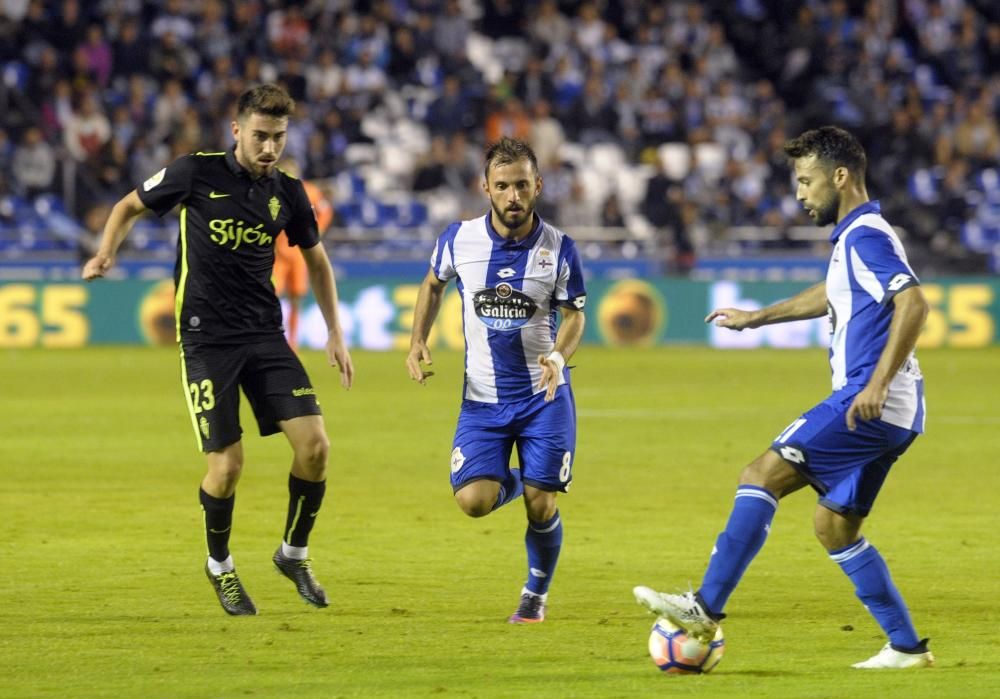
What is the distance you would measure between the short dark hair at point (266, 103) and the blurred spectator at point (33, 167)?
19643 millimetres

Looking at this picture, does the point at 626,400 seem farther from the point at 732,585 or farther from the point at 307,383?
the point at 732,585

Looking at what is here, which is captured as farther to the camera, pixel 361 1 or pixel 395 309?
pixel 361 1

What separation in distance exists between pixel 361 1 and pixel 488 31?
7.73ft

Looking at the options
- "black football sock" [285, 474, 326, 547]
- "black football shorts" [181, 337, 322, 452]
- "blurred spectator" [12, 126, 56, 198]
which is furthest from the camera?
"blurred spectator" [12, 126, 56, 198]

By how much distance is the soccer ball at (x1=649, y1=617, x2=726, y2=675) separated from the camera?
5.89 metres

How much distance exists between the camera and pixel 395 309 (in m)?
25.5

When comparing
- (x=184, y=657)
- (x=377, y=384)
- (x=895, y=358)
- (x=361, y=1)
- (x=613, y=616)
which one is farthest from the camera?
(x=361, y=1)

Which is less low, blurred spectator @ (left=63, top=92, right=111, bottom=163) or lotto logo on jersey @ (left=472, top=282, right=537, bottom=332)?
lotto logo on jersey @ (left=472, top=282, right=537, bottom=332)

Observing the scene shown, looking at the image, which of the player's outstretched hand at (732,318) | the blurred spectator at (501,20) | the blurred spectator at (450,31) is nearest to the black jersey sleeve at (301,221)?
→ the player's outstretched hand at (732,318)

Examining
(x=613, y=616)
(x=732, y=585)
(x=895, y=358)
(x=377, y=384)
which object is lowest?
(x=377, y=384)

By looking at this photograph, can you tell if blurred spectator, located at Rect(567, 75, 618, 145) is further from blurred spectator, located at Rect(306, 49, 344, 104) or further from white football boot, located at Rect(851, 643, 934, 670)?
white football boot, located at Rect(851, 643, 934, 670)

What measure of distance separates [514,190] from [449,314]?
18.0 meters

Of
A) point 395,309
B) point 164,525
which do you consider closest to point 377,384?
point 395,309

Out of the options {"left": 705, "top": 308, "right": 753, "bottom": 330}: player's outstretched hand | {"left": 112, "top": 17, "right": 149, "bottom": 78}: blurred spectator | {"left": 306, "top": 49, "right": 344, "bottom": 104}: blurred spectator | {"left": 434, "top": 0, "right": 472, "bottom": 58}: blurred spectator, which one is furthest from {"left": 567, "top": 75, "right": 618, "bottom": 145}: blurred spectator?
{"left": 705, "top": 308, "right": 753, "bottom": 330}: player's outstretched hand
